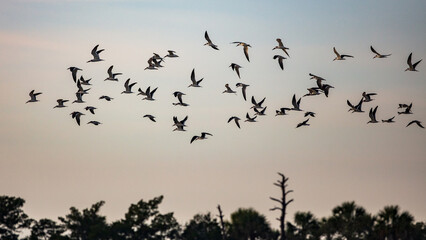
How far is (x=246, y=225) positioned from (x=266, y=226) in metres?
1.92

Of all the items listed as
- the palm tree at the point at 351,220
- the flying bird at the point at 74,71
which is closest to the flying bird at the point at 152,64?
the flying bird at the point at 74,71

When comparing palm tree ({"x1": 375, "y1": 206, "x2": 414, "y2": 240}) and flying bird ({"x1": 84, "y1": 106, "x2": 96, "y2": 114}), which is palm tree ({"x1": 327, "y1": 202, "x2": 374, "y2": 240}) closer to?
palm tree ({"x1": 375, "y1": 206, "x2": 414, "y2": 240})

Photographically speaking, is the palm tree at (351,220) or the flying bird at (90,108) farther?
the palm tree at (351,220)

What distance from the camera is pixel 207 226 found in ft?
438

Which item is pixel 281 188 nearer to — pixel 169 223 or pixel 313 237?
pixel 313 237

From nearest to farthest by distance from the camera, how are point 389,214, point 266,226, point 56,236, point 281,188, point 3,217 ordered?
point 281,188 → point 389,214 → point 266,226 → point 56,236 → point 3,217

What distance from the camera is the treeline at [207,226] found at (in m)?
112

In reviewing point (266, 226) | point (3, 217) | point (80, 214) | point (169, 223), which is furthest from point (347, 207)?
point (3, 217)

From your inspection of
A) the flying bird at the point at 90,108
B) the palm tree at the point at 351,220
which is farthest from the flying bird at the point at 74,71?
the palm tree at the point at 351,220

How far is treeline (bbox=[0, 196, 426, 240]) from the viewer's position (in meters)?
112

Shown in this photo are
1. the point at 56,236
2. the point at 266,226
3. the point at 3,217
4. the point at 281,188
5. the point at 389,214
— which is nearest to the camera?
the point at 281,188

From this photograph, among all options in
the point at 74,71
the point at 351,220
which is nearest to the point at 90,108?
the point at 74,71

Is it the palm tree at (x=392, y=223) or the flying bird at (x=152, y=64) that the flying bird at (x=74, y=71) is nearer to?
the flying bird at (x=152, y=64)

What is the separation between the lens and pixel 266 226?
395 feet
